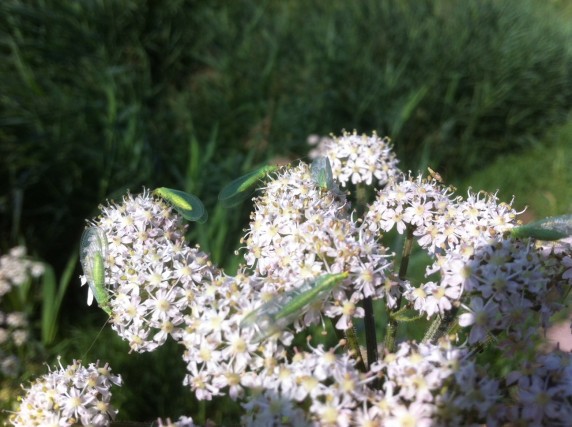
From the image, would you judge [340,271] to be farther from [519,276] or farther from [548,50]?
[548,50]

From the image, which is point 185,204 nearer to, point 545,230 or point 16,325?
point 545,230

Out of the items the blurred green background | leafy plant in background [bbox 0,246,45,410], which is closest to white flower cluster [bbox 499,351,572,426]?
the blurred green background

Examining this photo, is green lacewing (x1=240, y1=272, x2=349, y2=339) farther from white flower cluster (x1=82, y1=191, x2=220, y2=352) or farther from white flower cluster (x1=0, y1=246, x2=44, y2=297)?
white flower cluster (x1=0, y1=246, x2=44, y2=297)

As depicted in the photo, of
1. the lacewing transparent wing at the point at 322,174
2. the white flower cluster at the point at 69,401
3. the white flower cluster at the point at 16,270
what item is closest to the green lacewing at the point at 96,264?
the white flower cluster at the point at 69,401

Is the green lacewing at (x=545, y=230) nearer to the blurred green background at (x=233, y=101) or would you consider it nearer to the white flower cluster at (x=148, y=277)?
the white flower cluster at (x=148, y=277)

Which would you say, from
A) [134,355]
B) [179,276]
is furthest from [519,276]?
[134,355]

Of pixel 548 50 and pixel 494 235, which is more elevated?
pixel 548 50
